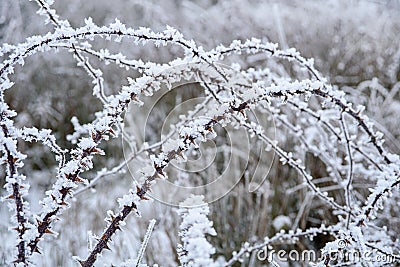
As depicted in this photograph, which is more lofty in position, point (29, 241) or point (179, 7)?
point (179, 7)

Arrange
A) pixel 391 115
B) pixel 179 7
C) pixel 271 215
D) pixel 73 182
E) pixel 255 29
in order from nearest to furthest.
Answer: pixel 73 182, pixel 271 215, pixel 391 115, pixel 255 29, pixel 179 7

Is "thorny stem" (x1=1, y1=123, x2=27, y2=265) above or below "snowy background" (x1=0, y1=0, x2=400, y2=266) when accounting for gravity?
below

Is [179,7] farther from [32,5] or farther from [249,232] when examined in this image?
[249,232]

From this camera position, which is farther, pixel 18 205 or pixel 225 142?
pixel 225 142

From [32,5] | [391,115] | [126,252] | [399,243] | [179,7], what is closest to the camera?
[399,243]

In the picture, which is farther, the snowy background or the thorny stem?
the snowy background

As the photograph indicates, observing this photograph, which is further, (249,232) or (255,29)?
(255,29)

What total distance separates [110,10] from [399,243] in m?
4.25

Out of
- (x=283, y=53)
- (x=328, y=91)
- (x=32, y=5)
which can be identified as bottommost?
(x=328, y=91)

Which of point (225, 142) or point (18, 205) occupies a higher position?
point (225, 142)

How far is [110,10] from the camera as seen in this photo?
4859 millimetres

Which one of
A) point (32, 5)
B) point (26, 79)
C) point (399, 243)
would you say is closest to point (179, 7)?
point (32, 5)

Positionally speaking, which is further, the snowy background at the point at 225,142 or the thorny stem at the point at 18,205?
the snowy background at the point at 225,142

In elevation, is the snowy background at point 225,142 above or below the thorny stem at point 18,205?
above
